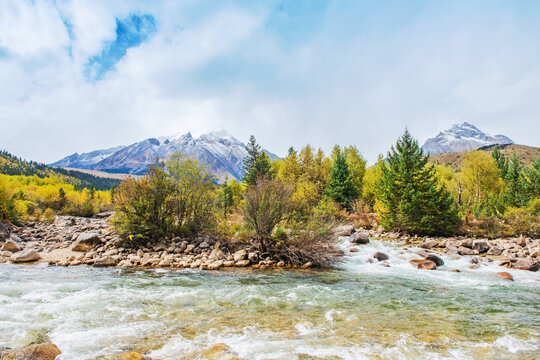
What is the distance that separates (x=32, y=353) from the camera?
14.8 ft

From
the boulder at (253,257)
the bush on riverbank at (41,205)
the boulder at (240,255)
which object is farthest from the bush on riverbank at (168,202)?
the bush on riverbank at (41,205)

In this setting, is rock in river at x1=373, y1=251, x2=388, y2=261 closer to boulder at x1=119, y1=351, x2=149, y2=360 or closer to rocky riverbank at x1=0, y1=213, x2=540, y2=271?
rocky riverbank at x1=0, y1=213, x2=540, y2=271

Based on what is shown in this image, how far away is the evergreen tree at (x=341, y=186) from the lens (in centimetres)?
3819

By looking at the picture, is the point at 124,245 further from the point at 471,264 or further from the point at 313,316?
the point at 471,264

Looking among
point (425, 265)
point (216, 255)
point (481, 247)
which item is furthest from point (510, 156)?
point (216, 255)

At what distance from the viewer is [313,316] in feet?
23.9

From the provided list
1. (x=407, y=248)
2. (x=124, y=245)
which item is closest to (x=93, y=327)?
(x=124, y=245)

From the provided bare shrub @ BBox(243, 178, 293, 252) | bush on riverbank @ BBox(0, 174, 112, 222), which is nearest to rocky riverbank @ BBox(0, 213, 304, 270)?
bare shrub @ BBox(243, 178, 293, 252)

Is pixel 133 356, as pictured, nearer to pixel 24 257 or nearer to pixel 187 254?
pixel 187 254

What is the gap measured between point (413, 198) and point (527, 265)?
12032 mm

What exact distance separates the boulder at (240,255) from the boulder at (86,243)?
30.1 ft

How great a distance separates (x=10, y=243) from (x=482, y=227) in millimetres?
35288

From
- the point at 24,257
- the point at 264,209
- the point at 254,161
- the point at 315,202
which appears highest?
the point at 254,161

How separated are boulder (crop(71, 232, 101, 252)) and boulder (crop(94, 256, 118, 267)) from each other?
3.26 meters
